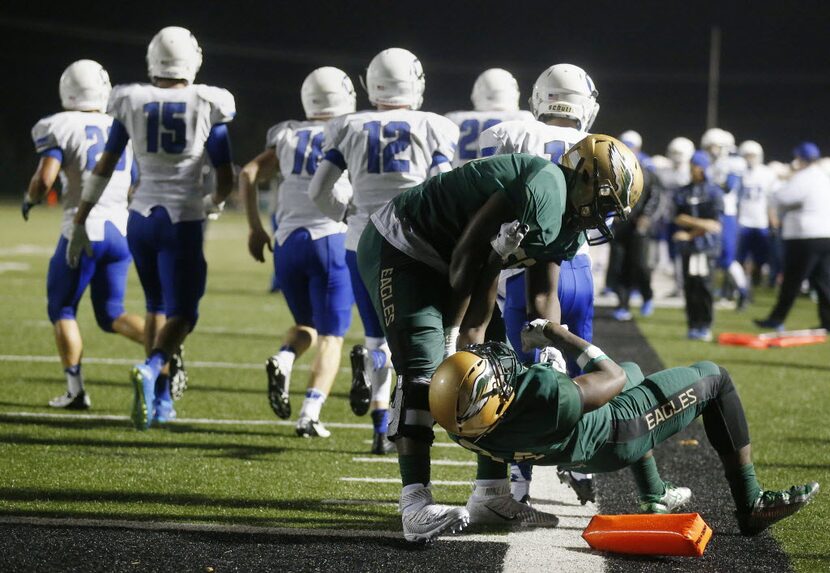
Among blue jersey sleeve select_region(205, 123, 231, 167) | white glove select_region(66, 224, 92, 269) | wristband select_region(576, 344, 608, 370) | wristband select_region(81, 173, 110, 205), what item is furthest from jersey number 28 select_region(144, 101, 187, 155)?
wristband select_region(576, 344, 608, 370)

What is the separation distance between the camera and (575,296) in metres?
4.65

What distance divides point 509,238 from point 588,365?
49 centimetres

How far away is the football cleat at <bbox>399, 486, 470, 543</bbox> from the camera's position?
3732 mm

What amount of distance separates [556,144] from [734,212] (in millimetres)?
9024

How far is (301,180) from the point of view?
20.3ft

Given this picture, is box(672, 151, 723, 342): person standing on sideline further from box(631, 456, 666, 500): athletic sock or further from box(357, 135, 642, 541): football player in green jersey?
box(357, 135, 642, 541): football player in green jersey

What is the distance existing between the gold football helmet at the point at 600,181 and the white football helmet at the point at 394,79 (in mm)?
1979

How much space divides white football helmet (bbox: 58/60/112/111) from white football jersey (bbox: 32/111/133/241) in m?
0.08

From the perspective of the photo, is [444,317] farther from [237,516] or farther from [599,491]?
[599,491]

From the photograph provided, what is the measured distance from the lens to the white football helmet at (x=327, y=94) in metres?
6.21

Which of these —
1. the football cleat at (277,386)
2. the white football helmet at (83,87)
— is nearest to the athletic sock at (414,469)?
the football cleat at (277,386)

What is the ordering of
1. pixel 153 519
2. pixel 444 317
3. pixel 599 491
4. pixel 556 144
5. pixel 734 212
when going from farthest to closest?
pixel 734 212
pixel 599 491
pixel 556 144
pixel 153 519
pixel 444 317

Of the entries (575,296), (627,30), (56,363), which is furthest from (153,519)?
(627,30)

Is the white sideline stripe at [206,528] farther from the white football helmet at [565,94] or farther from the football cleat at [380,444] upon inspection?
the white football helmet at [565,94]
